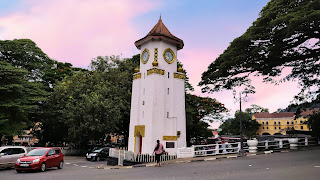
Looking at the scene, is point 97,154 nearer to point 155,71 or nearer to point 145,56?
point 155,71

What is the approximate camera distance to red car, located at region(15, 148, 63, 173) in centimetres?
1327

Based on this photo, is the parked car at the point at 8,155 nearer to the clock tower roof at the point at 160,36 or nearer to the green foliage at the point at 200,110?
the clock tower roof at the point at 160,36

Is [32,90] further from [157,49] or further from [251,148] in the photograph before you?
[251,148]

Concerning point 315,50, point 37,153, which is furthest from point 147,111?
point 315,50

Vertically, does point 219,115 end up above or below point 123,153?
above

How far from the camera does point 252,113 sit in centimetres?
10581

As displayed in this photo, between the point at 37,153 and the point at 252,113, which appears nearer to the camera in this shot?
the point at 37,153

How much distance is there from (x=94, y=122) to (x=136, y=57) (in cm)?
1426

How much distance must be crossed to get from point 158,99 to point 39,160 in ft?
36.8

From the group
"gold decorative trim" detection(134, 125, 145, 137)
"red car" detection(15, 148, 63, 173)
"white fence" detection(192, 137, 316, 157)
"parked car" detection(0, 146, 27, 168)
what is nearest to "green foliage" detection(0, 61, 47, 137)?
"parked car" detection(0, 146, 27, 168)

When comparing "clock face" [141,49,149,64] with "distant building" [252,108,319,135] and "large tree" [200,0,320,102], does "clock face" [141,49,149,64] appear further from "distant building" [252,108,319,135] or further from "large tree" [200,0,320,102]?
"distant building" [252,108,319,135]

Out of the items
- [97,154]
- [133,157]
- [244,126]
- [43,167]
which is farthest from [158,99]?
[244,126]

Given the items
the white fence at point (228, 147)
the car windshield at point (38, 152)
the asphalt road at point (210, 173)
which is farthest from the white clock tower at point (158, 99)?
the car windshield at point (38, 152)

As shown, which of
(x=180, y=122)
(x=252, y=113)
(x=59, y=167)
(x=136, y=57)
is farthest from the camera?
(x=252, y=113)
